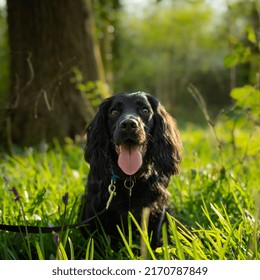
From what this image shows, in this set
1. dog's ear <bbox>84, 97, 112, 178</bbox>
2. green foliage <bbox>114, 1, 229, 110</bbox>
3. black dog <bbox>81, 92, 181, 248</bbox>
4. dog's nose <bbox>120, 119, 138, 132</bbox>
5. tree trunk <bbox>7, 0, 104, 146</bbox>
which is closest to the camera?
dog's nose <bbox>120, 119, 138, 132</bbox>

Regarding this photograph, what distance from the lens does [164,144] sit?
337 centimetres

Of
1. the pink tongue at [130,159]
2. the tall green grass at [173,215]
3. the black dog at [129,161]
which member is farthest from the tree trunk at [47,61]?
the pink tongue at [130,159]

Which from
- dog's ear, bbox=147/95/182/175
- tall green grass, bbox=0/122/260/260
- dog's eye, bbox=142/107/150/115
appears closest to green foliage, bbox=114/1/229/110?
tall green grass, bbox=0/122/260/260

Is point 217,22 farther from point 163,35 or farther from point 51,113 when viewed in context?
point 51,113

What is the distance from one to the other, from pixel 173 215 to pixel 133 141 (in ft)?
2.65

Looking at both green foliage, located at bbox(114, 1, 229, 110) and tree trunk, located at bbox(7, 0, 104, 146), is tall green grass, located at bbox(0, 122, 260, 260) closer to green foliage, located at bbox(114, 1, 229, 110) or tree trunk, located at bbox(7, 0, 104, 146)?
tree trunk, located at bbox(7, 0, 104, 146)

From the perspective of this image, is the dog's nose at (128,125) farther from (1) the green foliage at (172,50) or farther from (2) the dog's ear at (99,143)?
(1) the green foliage at (172,50)

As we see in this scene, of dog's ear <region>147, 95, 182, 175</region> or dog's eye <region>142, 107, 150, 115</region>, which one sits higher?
dog's eye <region>142, 107, 150, 115</region>

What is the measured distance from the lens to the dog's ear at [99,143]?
128 inches

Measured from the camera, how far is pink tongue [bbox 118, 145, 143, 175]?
3.02m

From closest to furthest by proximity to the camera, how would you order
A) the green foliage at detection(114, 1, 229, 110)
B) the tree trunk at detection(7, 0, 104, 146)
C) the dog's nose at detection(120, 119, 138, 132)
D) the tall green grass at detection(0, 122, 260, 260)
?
the tall green grass at detection(0, 122, 260, 260), the dog's nose at detection(120, 119, 138, 132), the tree trunk at detection(7, 0, 104, 146), the green foliage at detection(114, 1, 229, 110)

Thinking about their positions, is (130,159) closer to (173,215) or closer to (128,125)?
(128,125)

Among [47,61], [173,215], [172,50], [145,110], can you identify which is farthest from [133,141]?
[172,50]
